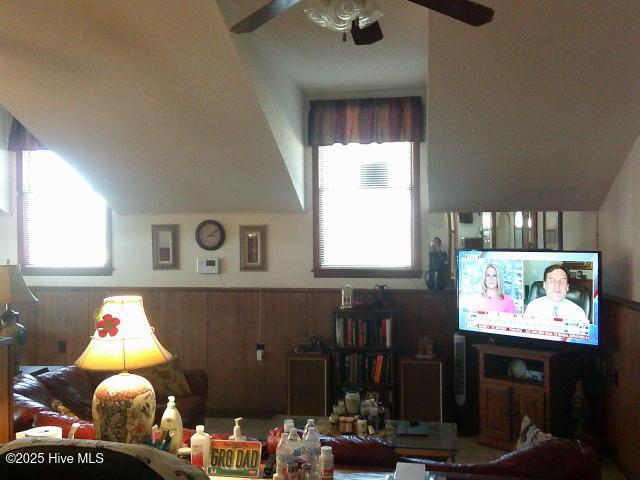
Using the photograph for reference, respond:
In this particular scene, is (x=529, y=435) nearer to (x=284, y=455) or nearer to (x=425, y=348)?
(x=284, y=455)

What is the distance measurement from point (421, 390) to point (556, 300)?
1367 mm

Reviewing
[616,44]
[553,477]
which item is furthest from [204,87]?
[553,477]

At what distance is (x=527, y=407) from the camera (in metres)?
4.64

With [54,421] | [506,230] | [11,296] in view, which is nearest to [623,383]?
[506,230]

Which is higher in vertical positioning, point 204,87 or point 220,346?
point 204,87

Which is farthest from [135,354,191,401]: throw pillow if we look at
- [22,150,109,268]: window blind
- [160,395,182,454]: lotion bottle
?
[160,395,182,454]: lotion bottle

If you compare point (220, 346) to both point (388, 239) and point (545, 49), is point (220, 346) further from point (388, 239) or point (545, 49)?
point (545, 49)

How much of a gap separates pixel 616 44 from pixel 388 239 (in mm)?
2672

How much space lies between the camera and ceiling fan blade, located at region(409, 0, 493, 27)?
8.07ft

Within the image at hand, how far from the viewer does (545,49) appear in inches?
140

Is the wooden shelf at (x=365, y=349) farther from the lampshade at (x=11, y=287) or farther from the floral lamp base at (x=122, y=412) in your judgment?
the floral lamp base at (x=122, y=412)

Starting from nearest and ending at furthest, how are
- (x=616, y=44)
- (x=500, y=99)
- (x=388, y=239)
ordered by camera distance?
(x=616, y=44), (x=500, y=99), (x=388, y=239)

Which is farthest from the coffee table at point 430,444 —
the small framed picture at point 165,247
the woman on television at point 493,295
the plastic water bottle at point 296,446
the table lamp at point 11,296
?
the small framed picture at point 165,247

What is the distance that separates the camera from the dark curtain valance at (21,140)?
5.96 metres
